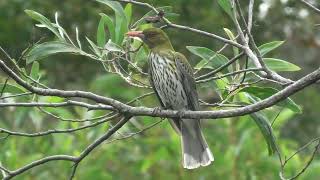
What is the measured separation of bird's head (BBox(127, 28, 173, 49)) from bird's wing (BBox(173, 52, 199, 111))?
0.11m

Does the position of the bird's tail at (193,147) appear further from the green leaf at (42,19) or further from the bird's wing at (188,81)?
the green leaf at (42,19)

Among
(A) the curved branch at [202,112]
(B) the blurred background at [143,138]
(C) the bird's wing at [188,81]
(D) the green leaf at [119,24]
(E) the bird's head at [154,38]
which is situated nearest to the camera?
(A) the curved branch at [202,112]

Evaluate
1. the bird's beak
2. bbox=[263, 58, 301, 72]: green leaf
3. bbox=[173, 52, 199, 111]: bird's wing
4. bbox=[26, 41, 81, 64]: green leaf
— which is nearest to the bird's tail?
bbox=[173, 52, 199, 111]: bird's wing

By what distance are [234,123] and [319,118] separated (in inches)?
136

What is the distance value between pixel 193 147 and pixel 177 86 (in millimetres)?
348

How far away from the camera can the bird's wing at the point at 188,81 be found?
4664 millimetres

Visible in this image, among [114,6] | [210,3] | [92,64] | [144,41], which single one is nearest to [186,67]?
[144,41]

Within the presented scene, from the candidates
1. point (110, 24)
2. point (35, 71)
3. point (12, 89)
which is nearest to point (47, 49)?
point (35, 71)

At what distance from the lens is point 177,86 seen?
4.82 metres

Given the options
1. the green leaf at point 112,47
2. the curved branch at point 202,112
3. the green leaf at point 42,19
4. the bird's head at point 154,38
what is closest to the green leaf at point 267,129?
the curved branch at point 202,112

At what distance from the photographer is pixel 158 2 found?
14.0 ft

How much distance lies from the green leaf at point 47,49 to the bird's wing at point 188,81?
885mm

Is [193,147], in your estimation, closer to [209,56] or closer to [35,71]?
[209,56]

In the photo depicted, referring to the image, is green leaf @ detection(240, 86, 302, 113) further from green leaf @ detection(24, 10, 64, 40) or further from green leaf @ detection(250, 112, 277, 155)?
green leaf @ detection(24, 10, 64, 40)
